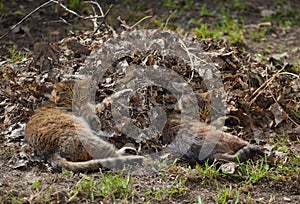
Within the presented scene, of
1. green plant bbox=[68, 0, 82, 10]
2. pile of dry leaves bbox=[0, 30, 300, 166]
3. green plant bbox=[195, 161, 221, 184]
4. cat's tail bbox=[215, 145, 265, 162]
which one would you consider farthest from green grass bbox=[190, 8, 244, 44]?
green plant bbox=[195, 161, 221, 184]

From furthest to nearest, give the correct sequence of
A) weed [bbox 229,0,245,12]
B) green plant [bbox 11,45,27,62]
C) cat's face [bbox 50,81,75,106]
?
weed [bbox 229,0,245,12]
green plant [bbox 11,45,27,62]
cat's face [bbox 50,81,75,106]

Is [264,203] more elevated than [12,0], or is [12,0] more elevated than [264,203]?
[12,0]

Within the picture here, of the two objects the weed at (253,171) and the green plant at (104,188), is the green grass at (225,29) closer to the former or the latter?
the weed at (253,171)

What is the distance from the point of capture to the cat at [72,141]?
13.1ft

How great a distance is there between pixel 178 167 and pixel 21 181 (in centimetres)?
112

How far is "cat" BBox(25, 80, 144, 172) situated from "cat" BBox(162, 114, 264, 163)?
0.38m

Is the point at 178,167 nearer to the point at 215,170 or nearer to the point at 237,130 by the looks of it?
the point at 215,170

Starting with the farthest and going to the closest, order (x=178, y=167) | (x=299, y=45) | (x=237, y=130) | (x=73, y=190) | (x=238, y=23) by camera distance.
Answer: (x=238, y=23) → (x=299, y=45) → (x=237, y=130) → (x=178, y=167) → (x=73, y=190)

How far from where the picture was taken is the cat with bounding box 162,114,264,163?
4.20 m

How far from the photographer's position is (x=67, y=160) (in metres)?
4.08

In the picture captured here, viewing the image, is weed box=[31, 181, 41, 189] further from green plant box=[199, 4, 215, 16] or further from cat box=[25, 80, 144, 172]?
green plant box=[199, 4, 215, 16]

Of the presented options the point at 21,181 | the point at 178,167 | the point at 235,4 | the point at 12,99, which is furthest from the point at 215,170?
the point at 235,4

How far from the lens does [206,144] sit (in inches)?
166

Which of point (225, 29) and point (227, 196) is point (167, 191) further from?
point (225, 29)
